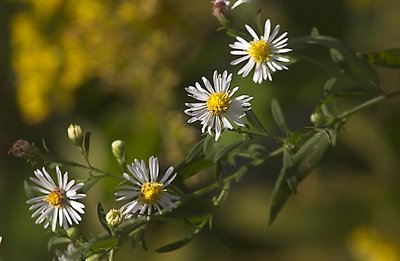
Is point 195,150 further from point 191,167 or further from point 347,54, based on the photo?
point 347,54

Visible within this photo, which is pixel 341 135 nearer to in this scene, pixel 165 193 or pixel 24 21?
pixel 24 21

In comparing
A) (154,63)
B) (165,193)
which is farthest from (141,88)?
(165,193)

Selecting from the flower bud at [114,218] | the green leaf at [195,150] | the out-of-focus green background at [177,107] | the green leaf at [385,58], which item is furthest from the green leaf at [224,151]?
the out-of-focus green background at [177,107]

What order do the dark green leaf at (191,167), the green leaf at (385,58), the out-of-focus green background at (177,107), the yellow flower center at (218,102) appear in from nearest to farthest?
the yellow flower center at (218,102), the dark green leaf at (191,167), the green leaf at (385,58), the out-of-focus green background at (177,107)

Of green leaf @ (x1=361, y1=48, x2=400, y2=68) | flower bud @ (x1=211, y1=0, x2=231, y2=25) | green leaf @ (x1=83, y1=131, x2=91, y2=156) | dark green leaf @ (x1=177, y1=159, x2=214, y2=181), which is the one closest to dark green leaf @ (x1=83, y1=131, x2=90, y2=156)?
green leaf @ (x1=83, y1=131, x2=91, y2=156)

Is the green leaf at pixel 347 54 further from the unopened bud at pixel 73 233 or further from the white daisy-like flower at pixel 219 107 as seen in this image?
the unopened bud at pixel 73 233

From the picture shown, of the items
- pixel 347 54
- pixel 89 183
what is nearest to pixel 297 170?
pixel 347 54
